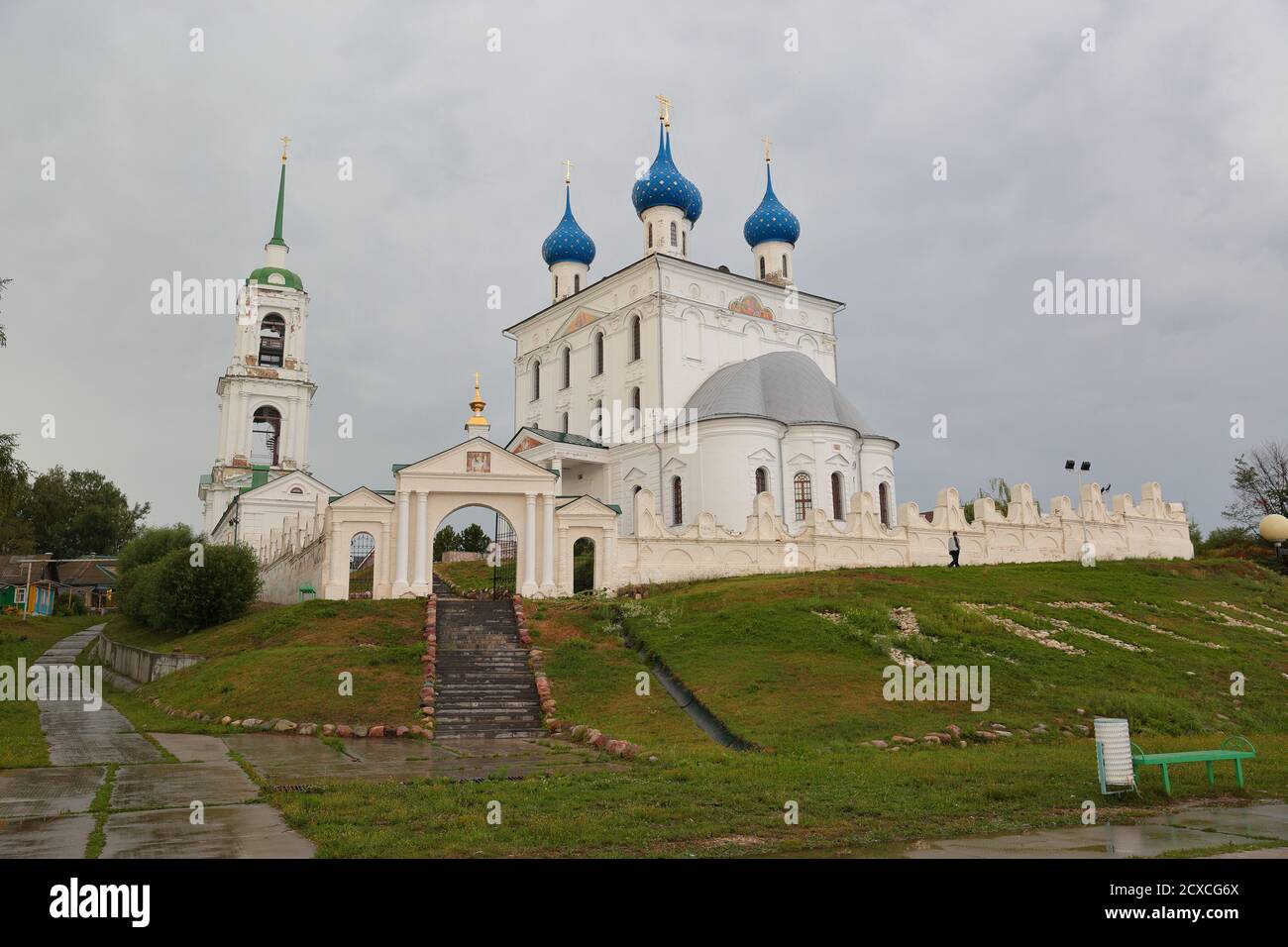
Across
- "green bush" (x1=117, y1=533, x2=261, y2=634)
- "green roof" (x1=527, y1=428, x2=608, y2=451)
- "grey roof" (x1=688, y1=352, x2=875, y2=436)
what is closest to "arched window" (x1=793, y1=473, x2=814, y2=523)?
"grey roof" (x1=688, y1=352, x2=875, y2=436)

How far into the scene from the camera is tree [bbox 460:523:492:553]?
58.8 metres

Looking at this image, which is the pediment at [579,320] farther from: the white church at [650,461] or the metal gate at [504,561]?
the metal gate at [504,561]

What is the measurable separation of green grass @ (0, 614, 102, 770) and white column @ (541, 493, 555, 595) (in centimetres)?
1291

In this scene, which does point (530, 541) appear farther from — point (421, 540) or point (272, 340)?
point (272, 340)

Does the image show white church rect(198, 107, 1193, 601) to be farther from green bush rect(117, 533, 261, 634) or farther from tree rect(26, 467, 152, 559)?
tree rect(26, 467, 152, 559)

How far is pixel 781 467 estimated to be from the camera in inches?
1538

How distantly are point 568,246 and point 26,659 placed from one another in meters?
29.8

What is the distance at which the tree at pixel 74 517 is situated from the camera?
263ft

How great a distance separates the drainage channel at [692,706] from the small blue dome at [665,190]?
89.5 feet

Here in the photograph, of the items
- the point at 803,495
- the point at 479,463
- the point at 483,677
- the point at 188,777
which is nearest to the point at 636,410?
the point at 803,495

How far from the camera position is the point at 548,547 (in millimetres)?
29266

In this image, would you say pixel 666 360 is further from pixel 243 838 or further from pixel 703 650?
pixel 243 838
